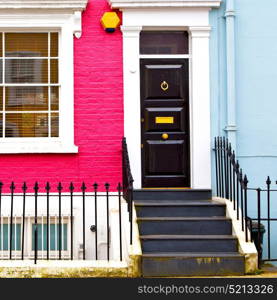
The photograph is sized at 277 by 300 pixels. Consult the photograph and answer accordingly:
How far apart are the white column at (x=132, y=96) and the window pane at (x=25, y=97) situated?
1360mm

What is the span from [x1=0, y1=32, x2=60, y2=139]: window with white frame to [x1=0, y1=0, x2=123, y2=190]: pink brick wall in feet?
1.30

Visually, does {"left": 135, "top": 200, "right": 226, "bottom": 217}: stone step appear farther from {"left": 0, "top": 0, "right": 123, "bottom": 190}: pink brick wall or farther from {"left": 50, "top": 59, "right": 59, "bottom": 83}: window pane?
{"left": 50, "top": 59, "right": 59, "bottom": 83}: window pane

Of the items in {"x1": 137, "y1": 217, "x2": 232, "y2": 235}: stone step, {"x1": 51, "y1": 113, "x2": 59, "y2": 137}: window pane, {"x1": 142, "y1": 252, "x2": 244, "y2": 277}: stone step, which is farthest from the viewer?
{"x1": 51, "y1": 113, "x2": 59, "y2": 137}: window pane

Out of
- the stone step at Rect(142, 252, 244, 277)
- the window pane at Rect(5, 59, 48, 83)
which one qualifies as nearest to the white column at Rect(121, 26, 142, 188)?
the window pane at Rect(5, 59, 48, 83)

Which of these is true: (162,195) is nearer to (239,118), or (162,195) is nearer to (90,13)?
(239,118)

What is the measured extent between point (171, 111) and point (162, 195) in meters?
1.44

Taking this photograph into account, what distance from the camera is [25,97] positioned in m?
9.95

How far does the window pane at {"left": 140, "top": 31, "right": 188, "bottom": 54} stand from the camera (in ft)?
33.2

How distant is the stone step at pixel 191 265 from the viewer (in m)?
7.81

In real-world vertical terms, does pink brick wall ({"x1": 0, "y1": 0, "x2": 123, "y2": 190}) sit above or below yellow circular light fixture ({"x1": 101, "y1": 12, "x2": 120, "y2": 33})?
below

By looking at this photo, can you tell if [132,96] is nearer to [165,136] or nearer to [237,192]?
[165,136]

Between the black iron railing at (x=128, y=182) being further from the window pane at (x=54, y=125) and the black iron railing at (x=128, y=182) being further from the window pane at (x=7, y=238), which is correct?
the window pane at (x=7, y=238)

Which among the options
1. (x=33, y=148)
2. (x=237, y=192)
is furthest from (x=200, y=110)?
(x=33, y=148)

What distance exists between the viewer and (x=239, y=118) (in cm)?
1000
